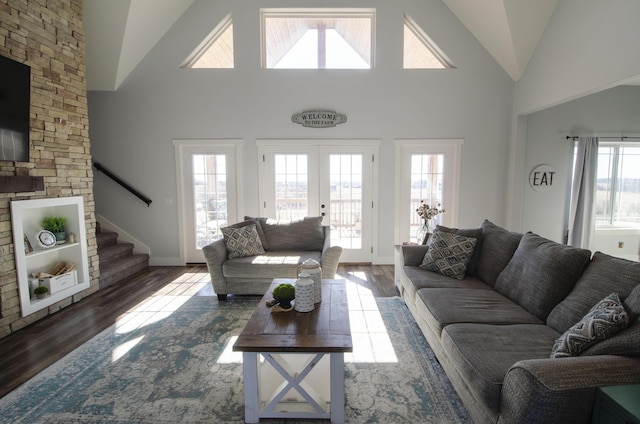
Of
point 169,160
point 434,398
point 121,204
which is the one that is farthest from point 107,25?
point 434,398

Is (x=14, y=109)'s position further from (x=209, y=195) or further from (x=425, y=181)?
(x=425, y=181)

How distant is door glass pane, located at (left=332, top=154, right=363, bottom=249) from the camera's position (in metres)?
5.07

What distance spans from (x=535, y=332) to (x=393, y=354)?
1053mm

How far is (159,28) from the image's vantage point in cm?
466

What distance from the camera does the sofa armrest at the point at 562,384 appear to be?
51.9 inches

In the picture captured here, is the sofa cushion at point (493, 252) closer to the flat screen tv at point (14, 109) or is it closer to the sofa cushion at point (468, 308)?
the sofa cushion at point (468, 308)

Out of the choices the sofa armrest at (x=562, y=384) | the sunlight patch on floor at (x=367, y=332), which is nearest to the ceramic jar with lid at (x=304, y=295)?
the sunlight patch on floor at (x=367, y=332)

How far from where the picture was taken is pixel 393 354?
2.59 metres

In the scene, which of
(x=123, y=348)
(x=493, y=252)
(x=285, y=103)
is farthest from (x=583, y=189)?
(x=123, y=348)

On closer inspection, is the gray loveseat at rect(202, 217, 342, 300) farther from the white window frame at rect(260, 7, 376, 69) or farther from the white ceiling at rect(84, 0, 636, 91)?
the white ceiling at rect(84, 0, 636, 91)

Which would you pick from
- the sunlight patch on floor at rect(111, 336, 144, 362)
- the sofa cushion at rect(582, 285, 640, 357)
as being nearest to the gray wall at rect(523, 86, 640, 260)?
the sofa cushion at rect(582, 285, 640, 357)

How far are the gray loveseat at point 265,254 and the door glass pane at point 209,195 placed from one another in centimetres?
114

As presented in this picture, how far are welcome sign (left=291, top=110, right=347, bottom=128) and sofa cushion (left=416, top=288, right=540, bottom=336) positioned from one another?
10.2ft

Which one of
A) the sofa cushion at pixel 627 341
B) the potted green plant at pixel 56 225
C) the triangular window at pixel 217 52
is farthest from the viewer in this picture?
the triangular window at pixel 217 52
